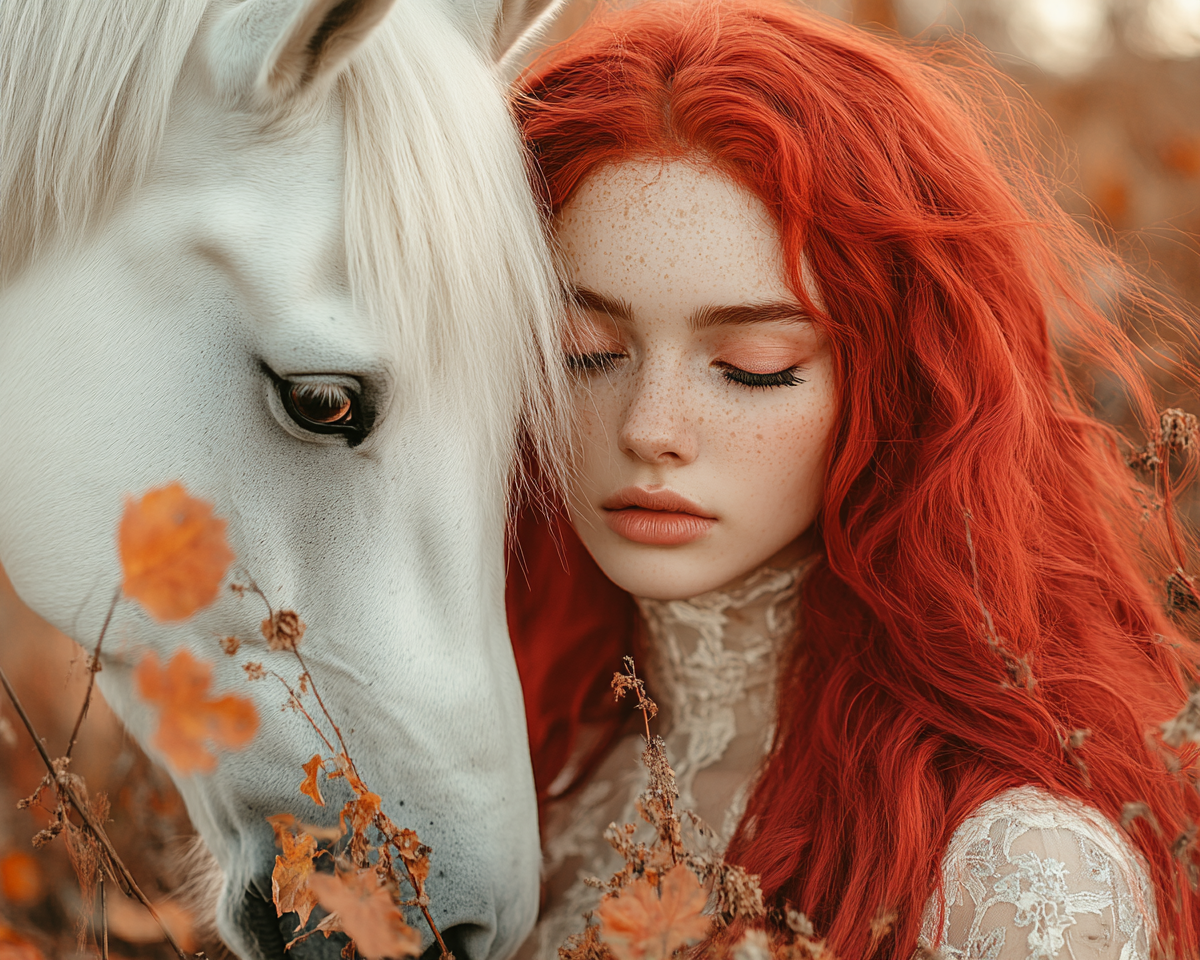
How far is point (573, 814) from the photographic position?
937mm

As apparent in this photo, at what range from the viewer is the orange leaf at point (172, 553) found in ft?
1.50

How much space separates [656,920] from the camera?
0.40 m

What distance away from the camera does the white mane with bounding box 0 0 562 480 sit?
0.61m

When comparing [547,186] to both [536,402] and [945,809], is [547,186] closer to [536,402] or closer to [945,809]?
[536,402]

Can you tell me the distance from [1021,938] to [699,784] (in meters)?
0.33

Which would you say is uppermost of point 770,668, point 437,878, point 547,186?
point 547,186

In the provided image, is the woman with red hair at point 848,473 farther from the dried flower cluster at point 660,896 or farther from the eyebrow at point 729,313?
the dried flower cluster at point 660,896

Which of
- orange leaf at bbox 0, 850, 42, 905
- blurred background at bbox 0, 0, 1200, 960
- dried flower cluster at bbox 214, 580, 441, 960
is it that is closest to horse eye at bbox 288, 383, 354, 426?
dried flower cluster at bbox 214, 580, 441, 960

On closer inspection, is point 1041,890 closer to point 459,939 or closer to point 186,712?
point 459,939

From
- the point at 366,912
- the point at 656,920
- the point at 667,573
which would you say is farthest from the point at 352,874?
the point at 667,573

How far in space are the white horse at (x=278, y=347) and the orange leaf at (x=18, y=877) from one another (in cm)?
60

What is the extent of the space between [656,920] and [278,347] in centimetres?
41

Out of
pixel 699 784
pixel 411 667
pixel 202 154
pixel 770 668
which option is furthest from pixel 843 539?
pixel 202 154

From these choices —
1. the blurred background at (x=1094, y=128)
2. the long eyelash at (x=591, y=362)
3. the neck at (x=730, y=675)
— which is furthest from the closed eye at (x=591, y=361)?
the blurred background at (x=1094, y=128)
